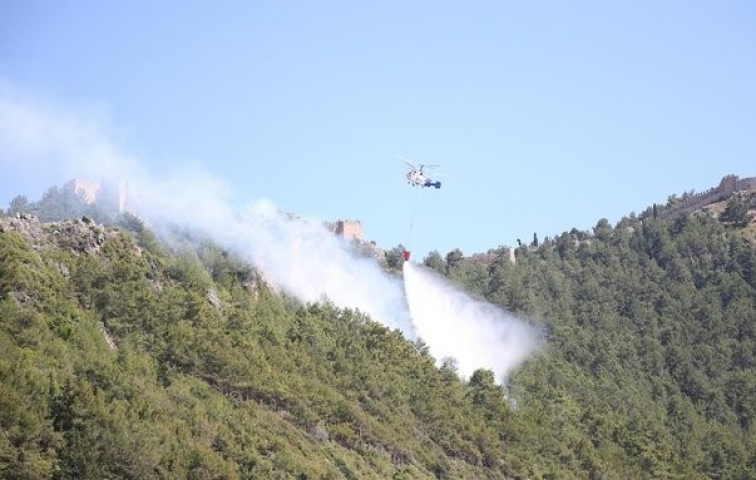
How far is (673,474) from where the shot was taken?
121 metres

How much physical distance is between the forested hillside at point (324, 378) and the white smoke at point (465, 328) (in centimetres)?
347

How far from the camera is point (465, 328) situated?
6166 inches

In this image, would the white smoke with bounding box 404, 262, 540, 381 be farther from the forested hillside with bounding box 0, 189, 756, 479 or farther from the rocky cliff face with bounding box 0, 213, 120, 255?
the rocky cliff face with bounding box 0, 213, 120, 255

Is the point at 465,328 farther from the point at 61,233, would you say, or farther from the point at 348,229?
the point at 61,233

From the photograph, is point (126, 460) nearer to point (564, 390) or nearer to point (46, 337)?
point (46, 337)

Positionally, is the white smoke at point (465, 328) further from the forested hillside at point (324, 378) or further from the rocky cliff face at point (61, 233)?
the rocky cliff face at point (61, 233)

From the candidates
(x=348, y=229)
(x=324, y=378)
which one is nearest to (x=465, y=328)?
(x=348, y=229)

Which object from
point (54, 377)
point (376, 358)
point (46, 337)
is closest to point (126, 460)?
point (54, 377)

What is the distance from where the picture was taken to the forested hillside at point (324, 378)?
70.4 m

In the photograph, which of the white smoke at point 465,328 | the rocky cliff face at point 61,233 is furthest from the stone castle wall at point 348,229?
the rocky cliff face at point 61,233

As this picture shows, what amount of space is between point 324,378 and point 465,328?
58210mm

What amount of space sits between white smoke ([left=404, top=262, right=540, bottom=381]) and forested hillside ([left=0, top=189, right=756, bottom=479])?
3473 millimetres

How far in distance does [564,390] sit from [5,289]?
73921mm

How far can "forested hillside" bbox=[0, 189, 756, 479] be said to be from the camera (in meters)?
70.4
